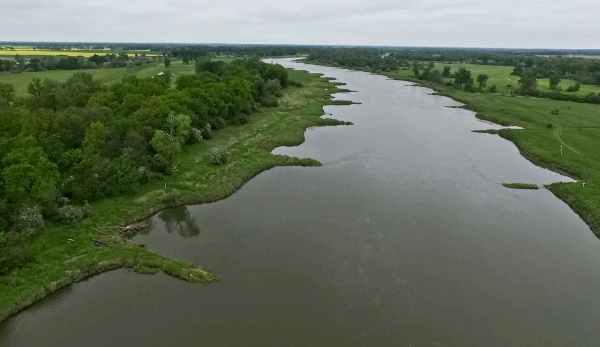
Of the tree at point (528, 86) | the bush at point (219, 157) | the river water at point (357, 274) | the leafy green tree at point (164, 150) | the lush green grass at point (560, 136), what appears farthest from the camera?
the tree at point (528, 86)

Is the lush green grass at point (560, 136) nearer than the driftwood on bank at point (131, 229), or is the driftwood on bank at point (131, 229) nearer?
the driftwood on bank at point (131, 229)

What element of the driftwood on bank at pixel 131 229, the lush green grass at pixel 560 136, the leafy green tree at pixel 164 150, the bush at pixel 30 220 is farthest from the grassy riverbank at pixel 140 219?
the lush green grass at pixel 560 136

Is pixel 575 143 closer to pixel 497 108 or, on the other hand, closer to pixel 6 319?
pixel 497 108

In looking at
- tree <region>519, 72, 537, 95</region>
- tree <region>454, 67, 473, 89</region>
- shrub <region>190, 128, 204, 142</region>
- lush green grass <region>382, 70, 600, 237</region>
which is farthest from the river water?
tree <region>454, 67, 473, 89</region>

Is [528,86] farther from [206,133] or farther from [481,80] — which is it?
[206,133]

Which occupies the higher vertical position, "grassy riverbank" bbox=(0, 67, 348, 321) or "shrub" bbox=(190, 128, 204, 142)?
"shrub" bbox=(190, 128, 204, 142)

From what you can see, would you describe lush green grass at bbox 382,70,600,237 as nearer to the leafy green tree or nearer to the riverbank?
the riverbank

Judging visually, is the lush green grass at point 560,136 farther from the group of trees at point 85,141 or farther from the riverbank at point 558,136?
the group of trees at point 85,141
